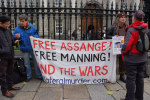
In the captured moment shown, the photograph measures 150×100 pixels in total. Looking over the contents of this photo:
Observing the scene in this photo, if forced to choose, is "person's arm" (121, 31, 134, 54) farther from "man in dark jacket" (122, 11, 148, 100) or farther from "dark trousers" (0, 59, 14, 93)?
"dark trousers" (0, 59, 14, 93)

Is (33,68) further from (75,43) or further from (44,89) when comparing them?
(75,43)

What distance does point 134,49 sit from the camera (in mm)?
2943

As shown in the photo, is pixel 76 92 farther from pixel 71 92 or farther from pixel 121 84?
pixel 121 84

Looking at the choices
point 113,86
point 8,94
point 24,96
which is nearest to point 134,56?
point 113,86

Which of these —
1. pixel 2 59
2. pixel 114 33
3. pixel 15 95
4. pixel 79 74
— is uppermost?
pixel 114 33

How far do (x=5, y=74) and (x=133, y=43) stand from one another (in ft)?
8.82

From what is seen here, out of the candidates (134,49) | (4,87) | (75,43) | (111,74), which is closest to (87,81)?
(111,74)

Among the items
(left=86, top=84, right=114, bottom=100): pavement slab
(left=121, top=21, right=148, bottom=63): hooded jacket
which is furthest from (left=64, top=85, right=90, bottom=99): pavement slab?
(left=121, top=21, right=148, bottom=63): hooded jacket

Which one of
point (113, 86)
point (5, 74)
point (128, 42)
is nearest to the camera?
point (128, 42)

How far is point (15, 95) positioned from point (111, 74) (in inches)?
96.1

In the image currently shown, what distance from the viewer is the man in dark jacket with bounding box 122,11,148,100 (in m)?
2.89

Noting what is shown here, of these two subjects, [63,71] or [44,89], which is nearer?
[44,89]

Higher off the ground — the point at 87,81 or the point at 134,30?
the point at 134,30

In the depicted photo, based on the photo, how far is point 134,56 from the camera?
9.67 ft
